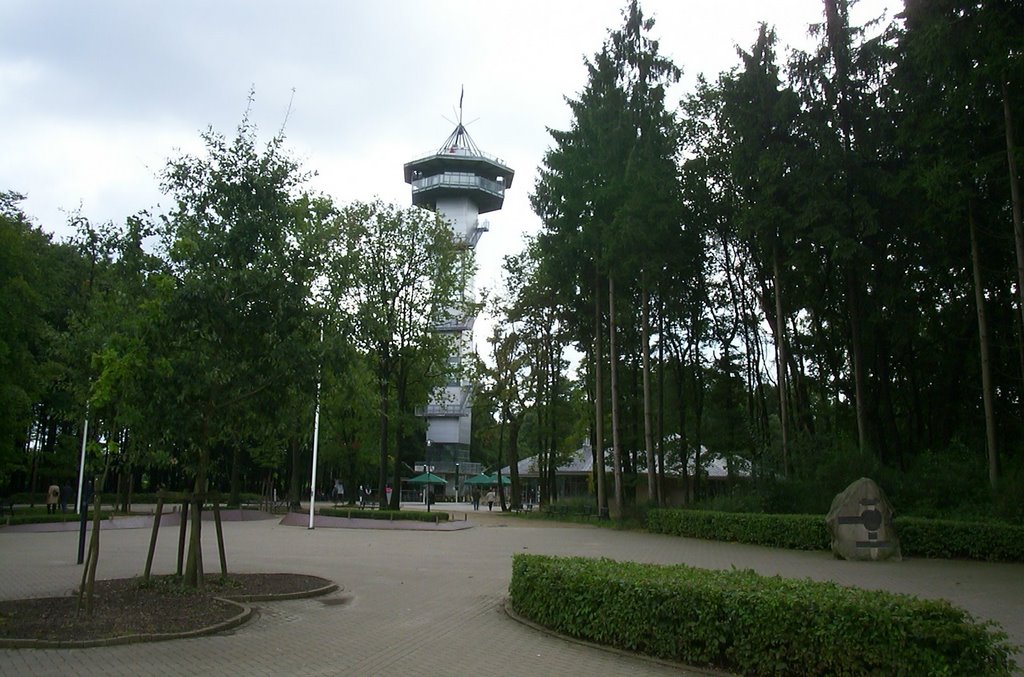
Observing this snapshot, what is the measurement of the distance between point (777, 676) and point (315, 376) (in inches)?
298

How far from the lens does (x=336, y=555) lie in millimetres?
17797

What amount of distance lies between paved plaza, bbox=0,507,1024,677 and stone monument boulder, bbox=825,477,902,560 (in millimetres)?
439

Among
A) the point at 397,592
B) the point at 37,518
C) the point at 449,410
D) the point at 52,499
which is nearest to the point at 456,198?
the point at 449,410

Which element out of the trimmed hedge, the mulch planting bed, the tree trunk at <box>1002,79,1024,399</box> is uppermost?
the tree trunk at <box>1002,79,1024,399</box>

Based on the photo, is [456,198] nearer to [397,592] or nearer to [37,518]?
[37,518]

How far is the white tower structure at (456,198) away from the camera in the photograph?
6600 centimetres

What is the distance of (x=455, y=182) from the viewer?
70438 millimetres

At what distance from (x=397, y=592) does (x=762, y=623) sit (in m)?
6.96

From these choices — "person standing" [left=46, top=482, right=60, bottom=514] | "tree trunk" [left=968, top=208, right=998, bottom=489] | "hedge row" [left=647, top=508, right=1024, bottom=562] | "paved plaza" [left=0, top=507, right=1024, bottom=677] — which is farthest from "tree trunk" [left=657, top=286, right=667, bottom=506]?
"person standing" [left=46, top=482, right=60, bottom=514]

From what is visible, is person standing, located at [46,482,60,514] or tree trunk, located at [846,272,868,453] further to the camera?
person standing, located at [46,482,60,514]

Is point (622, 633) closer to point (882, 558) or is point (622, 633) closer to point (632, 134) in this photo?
point (882, 558)

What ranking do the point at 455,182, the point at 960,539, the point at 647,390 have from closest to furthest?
1. the point at 960,539
2. the point at 647,390
3. the point at 455,182

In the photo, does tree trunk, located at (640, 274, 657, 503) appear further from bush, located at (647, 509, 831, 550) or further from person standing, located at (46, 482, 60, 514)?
person standing, located at (46, 482, 60, 514)

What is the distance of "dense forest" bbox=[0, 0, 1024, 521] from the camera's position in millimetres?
11227
